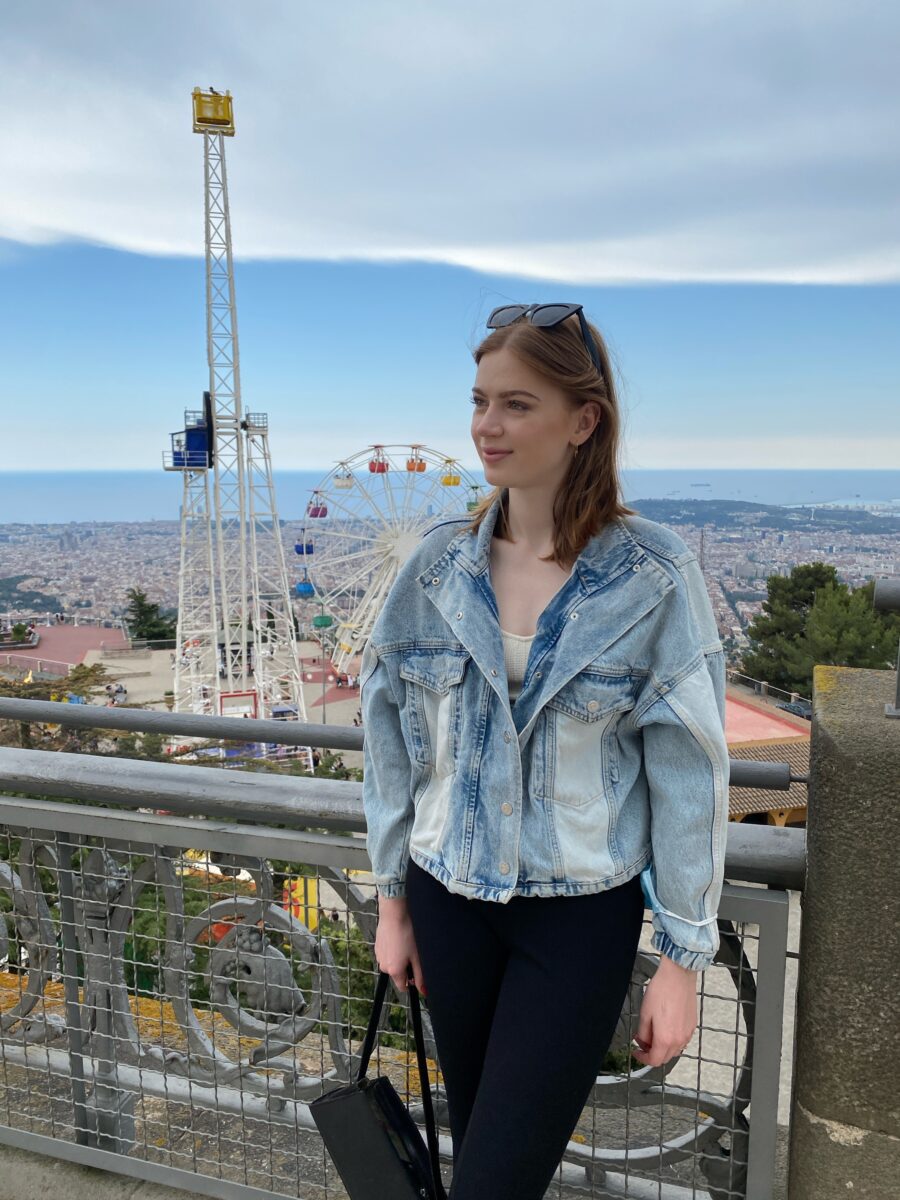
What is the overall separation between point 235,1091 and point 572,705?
1.44 m

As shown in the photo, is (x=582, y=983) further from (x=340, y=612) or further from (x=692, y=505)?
(x=692, y=505)

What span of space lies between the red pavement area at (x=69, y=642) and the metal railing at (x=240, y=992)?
63.5 m

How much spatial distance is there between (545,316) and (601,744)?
70 centimetres

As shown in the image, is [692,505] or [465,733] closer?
[465,733]

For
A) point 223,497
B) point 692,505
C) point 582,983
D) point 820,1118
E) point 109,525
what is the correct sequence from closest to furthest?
point 582,983 → point 820,1118 → point 692,505 → point 223,497 → point 109,525

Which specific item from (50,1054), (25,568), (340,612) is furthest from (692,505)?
(25,568)

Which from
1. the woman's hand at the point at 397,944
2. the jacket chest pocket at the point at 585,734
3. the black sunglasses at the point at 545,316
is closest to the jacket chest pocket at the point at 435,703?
the jacket chest pocket at the point at 585,734

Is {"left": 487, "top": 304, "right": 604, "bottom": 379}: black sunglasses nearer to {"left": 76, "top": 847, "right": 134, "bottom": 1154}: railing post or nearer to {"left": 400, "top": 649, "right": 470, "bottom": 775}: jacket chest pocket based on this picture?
{"left": 400, "top": 649, "right": 470, "bottom": 775}: jacket chest pocket

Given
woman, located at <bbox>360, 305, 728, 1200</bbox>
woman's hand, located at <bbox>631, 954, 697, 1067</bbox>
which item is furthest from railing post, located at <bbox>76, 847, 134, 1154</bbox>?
woman's hand, located at <bbox>631, 954, 697, 1067</bbox>

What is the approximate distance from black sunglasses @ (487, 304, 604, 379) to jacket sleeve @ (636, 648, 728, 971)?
0.53 meters

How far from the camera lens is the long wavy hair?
149 centimetres

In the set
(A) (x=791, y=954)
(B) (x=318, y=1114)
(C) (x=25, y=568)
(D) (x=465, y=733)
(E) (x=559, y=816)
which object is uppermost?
(D) (x=465, y=733)

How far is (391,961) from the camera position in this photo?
1688 mm

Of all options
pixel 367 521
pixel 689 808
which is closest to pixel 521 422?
pixel 689 808
